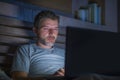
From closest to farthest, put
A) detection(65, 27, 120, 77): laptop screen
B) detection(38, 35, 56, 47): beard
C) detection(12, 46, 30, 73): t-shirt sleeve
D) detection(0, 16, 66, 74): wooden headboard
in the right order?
detection(65, 27, 120, 77): laptop screen, detection(12, 46, 30, 73): t-shirt sleeve, detection(38, 35, 56, 47): beard, detection(0, 16, 66, 74): wooden headboard

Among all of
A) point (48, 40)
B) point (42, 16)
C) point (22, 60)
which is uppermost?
point (42, 16)

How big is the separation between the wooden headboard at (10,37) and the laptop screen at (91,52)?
1.22 metres

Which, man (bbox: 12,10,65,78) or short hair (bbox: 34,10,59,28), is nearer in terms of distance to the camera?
man (bbox: 12,10,65,78)

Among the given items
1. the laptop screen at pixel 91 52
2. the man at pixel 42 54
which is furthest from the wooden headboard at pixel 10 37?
the laptop screen at pixel 91 52

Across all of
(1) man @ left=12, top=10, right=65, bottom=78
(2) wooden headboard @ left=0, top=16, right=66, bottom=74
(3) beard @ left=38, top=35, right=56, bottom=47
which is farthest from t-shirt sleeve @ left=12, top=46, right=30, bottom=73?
(2) wooden headboard @ left=0, top=16, right=66, bottom=74

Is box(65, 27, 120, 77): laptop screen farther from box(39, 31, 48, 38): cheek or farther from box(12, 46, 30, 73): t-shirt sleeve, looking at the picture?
box(39, 31, 48, 38): cheek

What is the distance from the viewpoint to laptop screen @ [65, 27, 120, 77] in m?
1.09

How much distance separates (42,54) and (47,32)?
181mm

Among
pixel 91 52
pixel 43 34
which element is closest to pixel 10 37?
pixel 43 34

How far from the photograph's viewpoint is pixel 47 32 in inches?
82.4

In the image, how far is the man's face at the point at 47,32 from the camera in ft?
6.79

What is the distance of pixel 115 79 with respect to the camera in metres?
0.85

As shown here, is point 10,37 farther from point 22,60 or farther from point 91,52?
point 91,52

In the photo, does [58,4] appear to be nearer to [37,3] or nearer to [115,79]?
[37,3]
